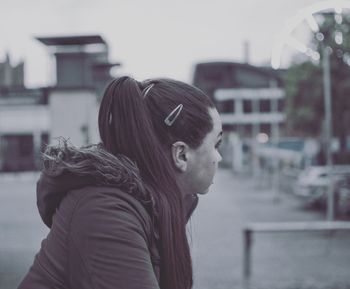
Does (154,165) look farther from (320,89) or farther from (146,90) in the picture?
(320,89)

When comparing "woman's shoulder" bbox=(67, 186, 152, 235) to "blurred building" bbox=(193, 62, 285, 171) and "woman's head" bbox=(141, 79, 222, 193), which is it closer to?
"woman's head" bbox=(141, 79, 222, 193)

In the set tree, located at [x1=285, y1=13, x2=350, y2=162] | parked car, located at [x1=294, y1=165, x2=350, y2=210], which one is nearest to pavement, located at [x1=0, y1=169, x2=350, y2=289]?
parked car, located at [x1=294, y1=165, x2=350, y2=210]

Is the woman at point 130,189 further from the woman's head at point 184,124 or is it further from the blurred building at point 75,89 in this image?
the blurred building at point 75,89

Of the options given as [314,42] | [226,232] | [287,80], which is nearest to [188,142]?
[226,232]

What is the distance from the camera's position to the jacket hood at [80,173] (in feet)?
4.25

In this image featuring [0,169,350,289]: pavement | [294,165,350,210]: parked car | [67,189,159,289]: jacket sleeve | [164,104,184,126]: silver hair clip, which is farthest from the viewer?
[294,165,350,210]: parked car

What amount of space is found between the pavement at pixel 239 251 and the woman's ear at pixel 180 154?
133cm

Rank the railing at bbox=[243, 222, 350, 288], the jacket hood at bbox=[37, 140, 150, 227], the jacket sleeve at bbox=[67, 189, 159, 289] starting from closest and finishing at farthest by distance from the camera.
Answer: the jacket sleeve at bbox=[67, 189, 159, 289]
the jacket hood at bbox=[37, 140, 150, 227]
the railing at bbox=[243, 222, 350, 288]

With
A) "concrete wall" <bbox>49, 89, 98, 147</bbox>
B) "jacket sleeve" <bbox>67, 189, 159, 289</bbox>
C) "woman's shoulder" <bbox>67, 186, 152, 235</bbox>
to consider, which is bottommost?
"concrete wall" <bbox>49, 89, 98, 147</bbox>

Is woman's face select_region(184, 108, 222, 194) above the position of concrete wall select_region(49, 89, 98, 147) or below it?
above

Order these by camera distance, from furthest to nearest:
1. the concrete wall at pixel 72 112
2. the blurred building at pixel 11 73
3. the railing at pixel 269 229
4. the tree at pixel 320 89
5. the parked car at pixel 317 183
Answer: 1. the blurred building at pixel 11 73
2. the tree at pixel 320 89
3. the parked car at pixel 317 183
4. the concrete wall at pixel 72 112
5. the railing at pixel 269 229

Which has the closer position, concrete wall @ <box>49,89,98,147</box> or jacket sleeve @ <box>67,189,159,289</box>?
jacket sleeve @ <box>67,189,159,289</box>

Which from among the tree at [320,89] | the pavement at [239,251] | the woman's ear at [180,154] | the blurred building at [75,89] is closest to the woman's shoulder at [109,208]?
the woman's ear at [180,154]

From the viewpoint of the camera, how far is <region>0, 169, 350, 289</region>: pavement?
7711 mm
